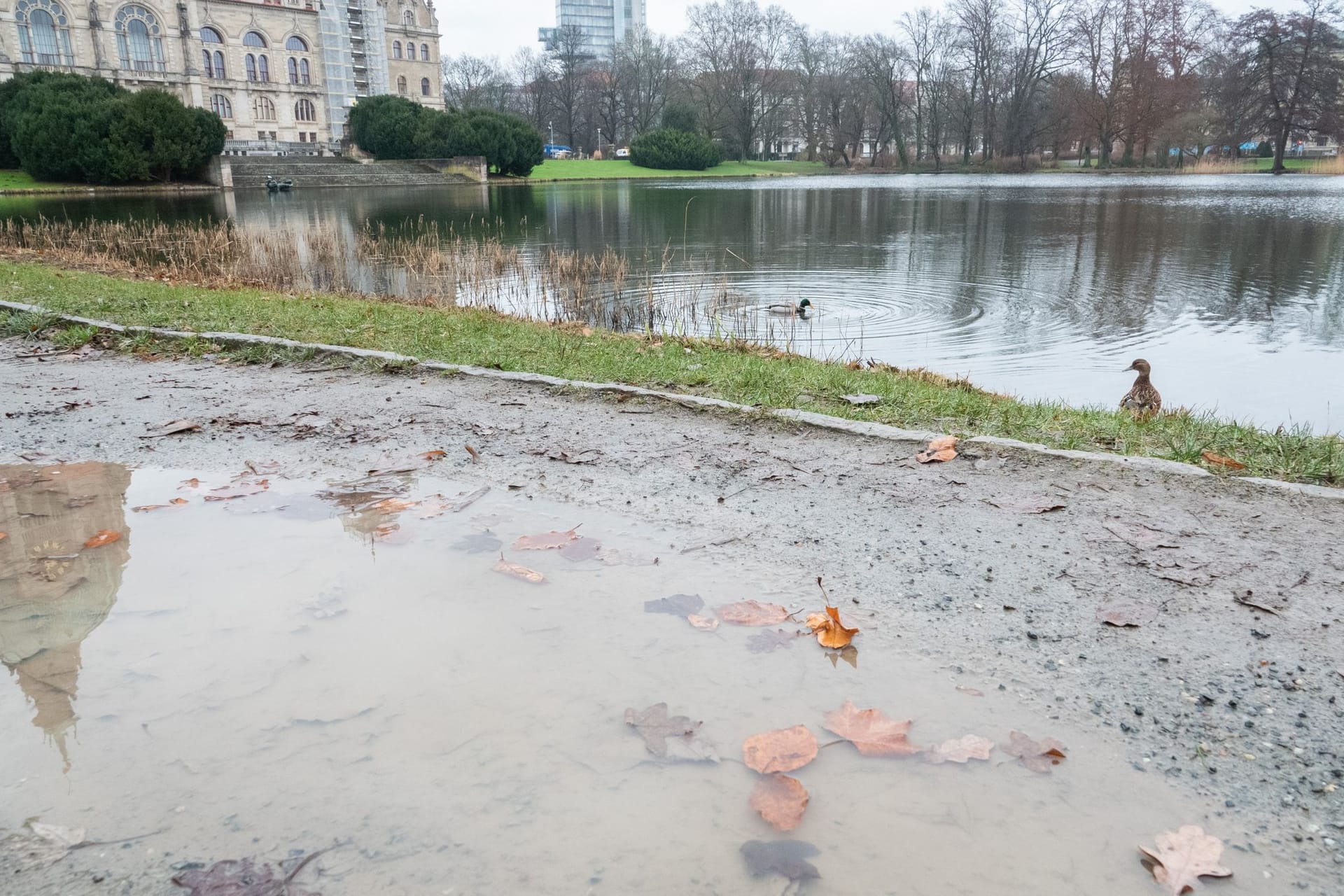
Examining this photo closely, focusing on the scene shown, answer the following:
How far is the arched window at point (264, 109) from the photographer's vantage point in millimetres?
73062

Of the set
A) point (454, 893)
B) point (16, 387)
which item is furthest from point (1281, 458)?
point (16, 387)

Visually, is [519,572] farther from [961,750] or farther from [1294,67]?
[1294,67]

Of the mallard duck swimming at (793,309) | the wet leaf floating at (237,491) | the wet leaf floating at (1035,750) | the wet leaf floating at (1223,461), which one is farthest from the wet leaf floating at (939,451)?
the mallard duck swimming at (793,309)

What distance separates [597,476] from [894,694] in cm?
213

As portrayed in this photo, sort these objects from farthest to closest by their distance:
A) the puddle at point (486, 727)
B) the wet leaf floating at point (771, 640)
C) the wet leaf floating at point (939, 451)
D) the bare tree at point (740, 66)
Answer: the bare tree at point (740, 66), the wet leaf floating at point (939, 451), the wet leaf floating at point (771, 640), the puddle at point (486, 727)

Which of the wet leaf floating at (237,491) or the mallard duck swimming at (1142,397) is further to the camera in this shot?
the mallard duck swimming at (1142,397)

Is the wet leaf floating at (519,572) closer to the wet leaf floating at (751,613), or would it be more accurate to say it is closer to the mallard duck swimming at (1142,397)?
the wet leaf floating at (751,613)

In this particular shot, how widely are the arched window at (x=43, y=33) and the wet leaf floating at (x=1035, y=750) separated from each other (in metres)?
77.0

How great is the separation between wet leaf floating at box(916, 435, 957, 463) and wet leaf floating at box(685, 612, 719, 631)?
1.84 m

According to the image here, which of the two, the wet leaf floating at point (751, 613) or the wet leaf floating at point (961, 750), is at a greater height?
the wet leaf floating at point (751, 613)

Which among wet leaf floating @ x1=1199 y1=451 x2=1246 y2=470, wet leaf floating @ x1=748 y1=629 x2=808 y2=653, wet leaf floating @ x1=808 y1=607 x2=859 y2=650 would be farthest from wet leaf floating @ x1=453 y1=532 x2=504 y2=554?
wet leaf floating @ x1=1199 y1=451 x2=1246 y2=470

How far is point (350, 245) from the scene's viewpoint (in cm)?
2208

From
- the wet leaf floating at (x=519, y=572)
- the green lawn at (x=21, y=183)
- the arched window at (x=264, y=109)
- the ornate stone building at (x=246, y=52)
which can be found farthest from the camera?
the arched window at (x=264, y=109)

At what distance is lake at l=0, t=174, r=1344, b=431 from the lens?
33.5 ft
